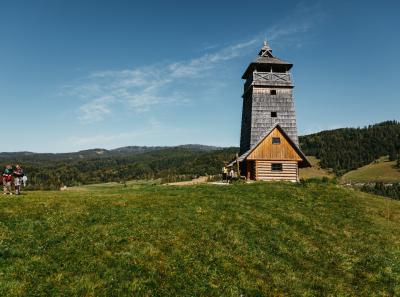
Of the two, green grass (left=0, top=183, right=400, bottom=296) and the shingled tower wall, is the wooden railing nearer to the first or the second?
the shingled tower wall

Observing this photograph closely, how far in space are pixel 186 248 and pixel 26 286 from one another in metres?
7.10

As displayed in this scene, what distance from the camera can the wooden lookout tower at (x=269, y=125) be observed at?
4275 centimetres

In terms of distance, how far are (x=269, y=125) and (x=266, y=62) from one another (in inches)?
347

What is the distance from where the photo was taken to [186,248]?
16.7m

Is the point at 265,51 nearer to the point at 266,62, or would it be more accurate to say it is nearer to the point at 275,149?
the point at 266,62

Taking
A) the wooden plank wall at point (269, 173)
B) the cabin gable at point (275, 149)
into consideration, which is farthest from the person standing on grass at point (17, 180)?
the wooden plank wall at point (269, 173)

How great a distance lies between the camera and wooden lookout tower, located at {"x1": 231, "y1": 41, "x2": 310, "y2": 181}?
42750mm

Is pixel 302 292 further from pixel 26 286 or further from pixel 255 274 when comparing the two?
pixel 26 286

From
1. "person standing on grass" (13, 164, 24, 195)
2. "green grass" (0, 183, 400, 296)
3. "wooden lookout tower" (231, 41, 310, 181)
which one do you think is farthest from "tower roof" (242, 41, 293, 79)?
"person standing on grass" (13, 164, 24, 195)

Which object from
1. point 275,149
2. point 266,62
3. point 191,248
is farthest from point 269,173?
point 191,248

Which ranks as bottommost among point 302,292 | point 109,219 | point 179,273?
point 302,292

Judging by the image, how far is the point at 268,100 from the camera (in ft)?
148

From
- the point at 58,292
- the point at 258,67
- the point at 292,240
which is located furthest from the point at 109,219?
the point at 258,67

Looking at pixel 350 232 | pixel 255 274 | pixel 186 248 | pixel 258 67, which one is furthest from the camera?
pixel 258 67
